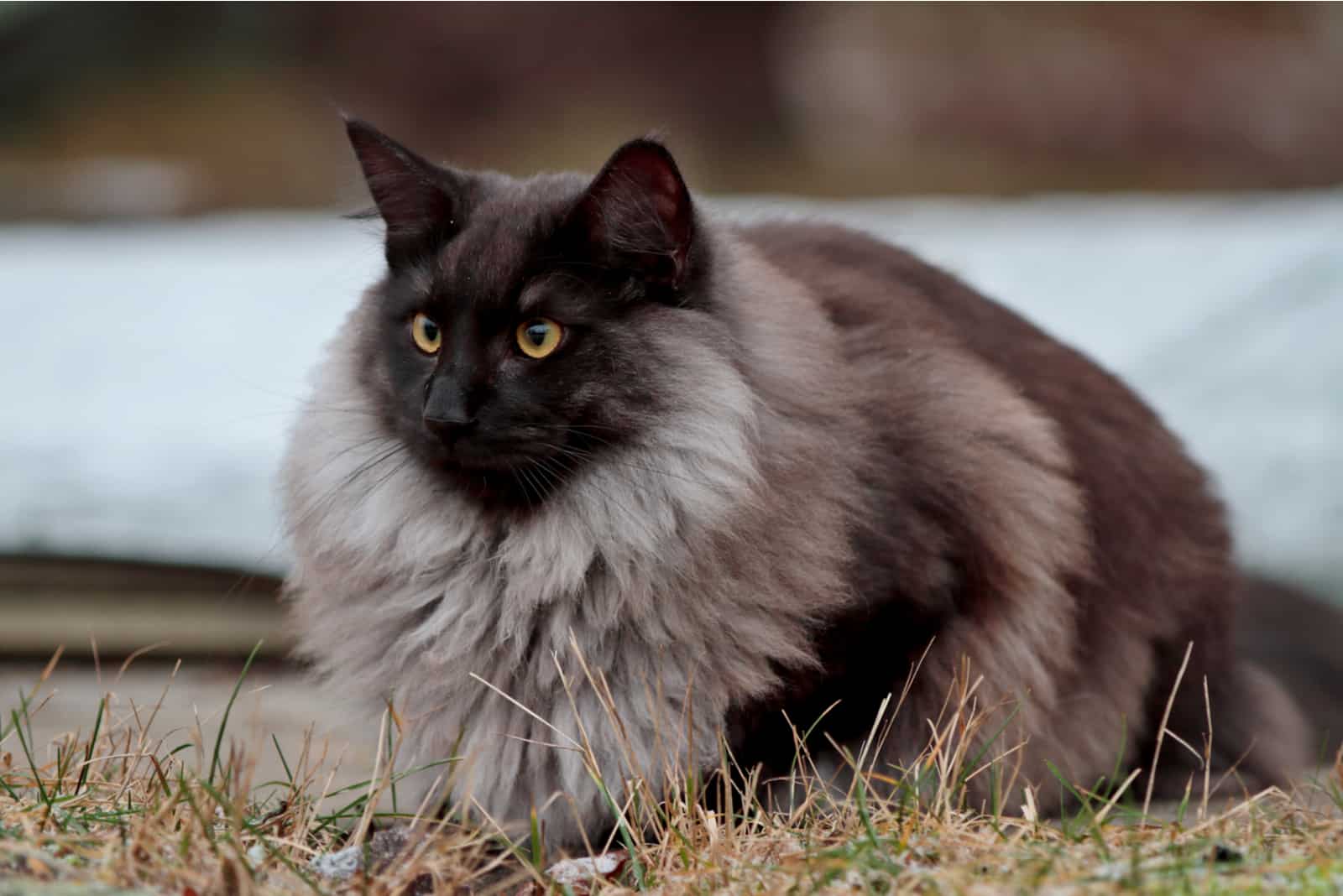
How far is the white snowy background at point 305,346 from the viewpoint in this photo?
175 inches

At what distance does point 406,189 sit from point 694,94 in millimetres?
8916

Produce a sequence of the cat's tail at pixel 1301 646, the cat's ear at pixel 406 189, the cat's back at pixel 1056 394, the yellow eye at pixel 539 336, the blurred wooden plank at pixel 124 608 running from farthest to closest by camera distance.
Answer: the blurred wooden plank at pixel 124 608
the cat's tail at pixel 1301 646
the cat's back at pixel 1056 394
the cat's ear at pixel 406 189
the yellow eye at pixel 539 336

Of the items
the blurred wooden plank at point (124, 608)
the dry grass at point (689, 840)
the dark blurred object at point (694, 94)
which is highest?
the dark blurred object at point (694, 94)

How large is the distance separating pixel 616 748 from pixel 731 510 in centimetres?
50

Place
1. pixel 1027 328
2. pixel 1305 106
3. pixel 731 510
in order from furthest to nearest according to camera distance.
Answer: pixel 1305 106, pixel 1027 328, pixel 731 510

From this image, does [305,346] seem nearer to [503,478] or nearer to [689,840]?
[503,478]

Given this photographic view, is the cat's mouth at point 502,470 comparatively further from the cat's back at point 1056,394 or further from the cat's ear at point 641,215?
the cat's back at point 1056,394

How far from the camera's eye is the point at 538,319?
255cm

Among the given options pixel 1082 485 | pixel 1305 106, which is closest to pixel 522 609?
pixel 1082 485

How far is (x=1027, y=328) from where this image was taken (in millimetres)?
3439

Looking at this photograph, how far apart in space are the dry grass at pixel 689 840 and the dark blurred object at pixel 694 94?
205 inches

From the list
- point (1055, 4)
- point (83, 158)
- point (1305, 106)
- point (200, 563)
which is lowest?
point (200, 563)

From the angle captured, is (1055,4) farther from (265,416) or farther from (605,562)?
(605,562)

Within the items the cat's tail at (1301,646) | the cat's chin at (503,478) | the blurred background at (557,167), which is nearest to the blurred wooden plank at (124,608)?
the blurred background at (557,167)
